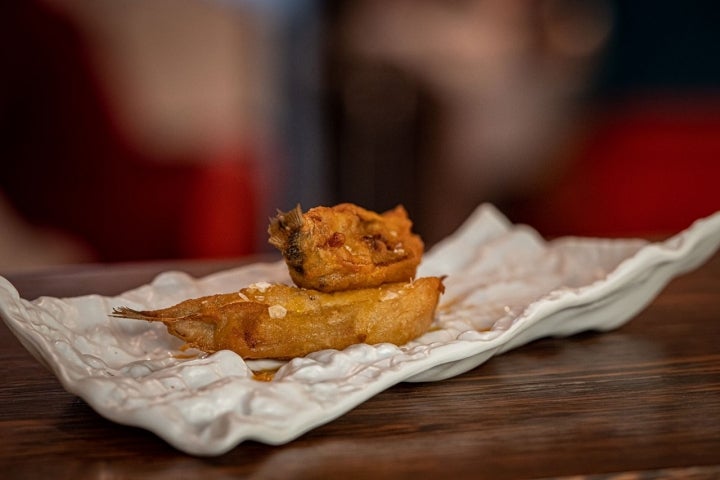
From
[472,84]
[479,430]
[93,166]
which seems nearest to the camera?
[479,430]

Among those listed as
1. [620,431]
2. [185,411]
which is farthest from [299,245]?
[620,431]

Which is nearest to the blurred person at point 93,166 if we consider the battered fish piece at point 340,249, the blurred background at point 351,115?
the blurred background at point 351,115

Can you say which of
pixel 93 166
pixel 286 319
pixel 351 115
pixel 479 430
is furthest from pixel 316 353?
pixel 351 115

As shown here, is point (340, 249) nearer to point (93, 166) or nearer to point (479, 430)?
point (479, 430)

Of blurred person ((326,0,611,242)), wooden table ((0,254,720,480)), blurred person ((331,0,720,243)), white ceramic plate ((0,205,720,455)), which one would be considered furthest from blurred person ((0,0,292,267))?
wooden table ((0,254,720,480))

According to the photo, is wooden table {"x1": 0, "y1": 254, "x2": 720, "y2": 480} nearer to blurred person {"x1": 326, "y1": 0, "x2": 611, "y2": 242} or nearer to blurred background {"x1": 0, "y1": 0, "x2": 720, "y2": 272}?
blurred background {"x1": 0, "y1": 0, "x2": 720, "y2": 272}

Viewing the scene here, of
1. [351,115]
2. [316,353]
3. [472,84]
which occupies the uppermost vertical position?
[316,353]
